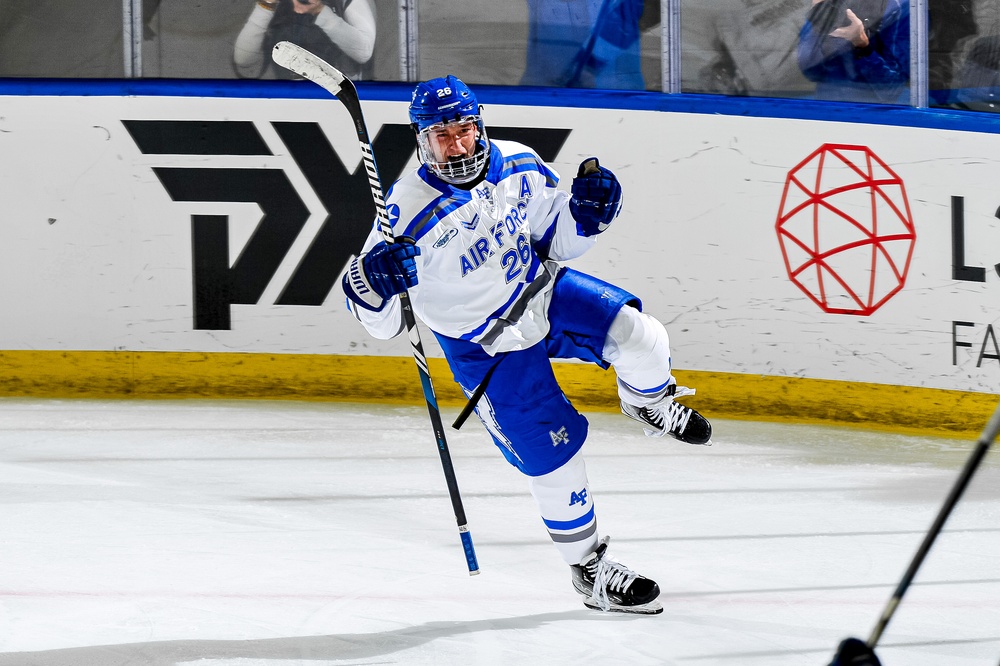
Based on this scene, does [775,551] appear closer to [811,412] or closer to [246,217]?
[811,412]

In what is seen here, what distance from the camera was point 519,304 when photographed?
2.77 metres

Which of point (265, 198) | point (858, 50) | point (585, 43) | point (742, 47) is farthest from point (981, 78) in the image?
point (265, 198)

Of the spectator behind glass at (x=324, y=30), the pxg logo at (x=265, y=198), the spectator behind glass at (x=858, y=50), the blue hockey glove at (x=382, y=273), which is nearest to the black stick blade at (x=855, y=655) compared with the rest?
the blue hockey glove at (x=382, y=273)

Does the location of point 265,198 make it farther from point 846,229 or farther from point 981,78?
point 981,78

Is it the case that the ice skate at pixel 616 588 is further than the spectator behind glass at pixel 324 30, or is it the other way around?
the spectator behind glass at pixel 324 30

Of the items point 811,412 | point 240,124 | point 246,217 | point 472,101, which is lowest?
point 811,412

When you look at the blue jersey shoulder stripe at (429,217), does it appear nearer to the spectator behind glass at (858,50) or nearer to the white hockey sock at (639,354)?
the white hockey sock at (639,354)

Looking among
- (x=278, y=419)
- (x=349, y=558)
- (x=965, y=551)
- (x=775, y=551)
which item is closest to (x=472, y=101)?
(x=349, y=558)

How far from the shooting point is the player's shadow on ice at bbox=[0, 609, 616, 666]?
2.53 meters

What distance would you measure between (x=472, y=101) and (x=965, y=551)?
185 centimetres

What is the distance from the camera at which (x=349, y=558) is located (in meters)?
3.25

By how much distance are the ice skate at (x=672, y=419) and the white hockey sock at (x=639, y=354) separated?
0.09 feet

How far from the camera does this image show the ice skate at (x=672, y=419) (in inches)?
111

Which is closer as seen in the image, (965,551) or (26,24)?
(965,551)
